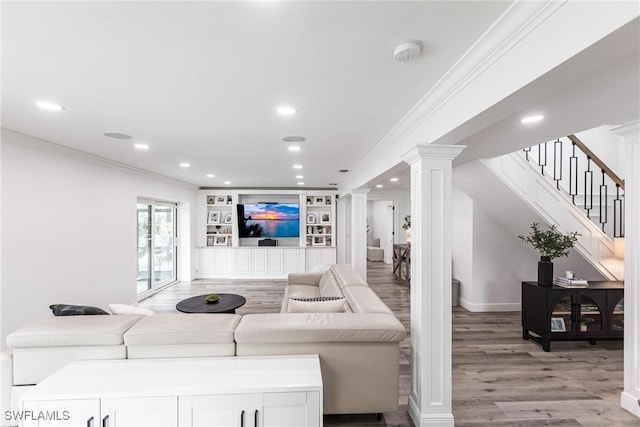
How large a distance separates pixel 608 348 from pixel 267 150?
4667 mm

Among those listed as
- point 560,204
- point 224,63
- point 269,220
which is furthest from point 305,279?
point 224,63

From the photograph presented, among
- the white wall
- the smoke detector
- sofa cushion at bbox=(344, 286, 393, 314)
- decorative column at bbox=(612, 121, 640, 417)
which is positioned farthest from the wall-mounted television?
the smoke detector

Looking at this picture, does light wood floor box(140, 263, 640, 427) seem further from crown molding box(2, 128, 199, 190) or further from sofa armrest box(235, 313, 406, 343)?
Answer: crown molding box(2, 128, 199, 190)

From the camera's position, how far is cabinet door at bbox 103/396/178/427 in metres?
1.69

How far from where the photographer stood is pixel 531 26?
1.13 metres

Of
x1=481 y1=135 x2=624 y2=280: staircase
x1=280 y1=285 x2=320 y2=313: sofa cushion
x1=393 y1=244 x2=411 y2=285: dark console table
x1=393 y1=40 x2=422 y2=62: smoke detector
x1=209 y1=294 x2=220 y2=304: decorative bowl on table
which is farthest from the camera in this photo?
x1=393 y1=244 x2=411 y2=285: dark console table

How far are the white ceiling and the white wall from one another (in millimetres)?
603

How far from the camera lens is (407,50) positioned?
4.55ft

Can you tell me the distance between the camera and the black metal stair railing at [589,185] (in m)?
3.98

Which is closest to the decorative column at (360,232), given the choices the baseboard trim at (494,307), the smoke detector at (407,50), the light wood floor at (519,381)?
the light wood floor at (519,381)

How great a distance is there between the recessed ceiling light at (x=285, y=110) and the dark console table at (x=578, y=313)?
3.56 metres

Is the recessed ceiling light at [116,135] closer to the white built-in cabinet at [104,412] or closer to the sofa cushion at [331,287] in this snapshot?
the white built-in cabinet at [104,412]

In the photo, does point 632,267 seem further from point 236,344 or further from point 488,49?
point 236,344

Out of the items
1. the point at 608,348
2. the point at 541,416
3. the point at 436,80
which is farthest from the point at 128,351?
the point at 608,348
